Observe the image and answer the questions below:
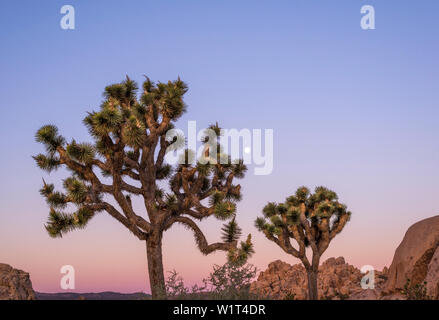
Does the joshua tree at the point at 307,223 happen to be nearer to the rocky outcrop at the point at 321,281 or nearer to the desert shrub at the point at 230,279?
the rocky outcrop at the point at 321,281


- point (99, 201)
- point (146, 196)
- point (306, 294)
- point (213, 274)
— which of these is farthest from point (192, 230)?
point (306, 294)

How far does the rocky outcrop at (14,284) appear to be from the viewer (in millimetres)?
16812

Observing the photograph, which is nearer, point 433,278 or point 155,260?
point 155,260

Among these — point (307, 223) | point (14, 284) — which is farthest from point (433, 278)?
point (14, 284)

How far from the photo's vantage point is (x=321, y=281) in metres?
30.4

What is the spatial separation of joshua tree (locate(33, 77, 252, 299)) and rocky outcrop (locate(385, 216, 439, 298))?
7.95 meters

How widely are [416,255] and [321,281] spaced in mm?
10718

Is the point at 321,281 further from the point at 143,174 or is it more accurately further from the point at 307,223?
the point at 143,174

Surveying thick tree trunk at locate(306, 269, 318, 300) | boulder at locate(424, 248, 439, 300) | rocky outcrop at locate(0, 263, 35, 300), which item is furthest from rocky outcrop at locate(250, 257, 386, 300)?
rocky outcrop at locate(0, 263, 35, 300)

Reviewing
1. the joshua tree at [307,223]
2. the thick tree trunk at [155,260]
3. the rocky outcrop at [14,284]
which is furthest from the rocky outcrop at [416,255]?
the rocky outcrop at [14,284]

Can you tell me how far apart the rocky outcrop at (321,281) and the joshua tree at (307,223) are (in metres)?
3.30

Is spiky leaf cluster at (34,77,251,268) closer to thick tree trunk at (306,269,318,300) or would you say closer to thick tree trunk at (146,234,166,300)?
thick tree trunk at (146,234,166,300)

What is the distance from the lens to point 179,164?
697 inches
